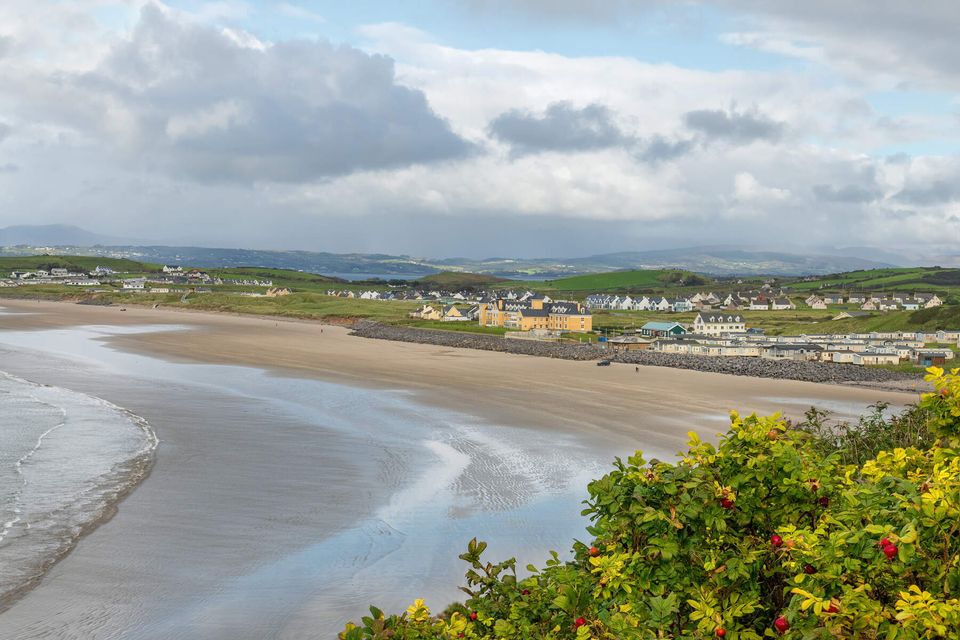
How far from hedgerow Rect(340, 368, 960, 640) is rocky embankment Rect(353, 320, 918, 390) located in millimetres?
58943

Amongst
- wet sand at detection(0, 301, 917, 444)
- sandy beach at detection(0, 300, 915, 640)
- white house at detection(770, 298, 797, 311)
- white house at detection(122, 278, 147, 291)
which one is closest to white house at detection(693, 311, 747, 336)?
wet sand at detection(0, 301, 917, 444)

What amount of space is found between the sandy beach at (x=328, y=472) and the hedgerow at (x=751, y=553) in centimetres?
962

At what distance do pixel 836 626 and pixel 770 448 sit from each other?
1744mm

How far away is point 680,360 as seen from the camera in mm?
72688

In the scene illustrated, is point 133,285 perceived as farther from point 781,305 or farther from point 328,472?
point 328,472

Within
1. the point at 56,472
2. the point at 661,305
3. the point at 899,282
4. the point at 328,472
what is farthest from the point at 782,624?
the point at 899,282

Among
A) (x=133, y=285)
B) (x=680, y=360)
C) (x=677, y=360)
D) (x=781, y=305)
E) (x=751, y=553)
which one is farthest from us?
(x=133, y=285)

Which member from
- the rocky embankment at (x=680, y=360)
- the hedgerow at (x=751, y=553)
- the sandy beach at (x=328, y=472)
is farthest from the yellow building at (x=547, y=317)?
the hedgerow at (x=751, y=553)

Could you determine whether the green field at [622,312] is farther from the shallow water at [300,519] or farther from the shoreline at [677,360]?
the shallow water at [300,519]

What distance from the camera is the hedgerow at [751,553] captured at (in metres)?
4.31

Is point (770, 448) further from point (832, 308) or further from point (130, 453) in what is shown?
point (832, 308)

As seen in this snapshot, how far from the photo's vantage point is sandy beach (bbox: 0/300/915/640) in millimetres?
15500

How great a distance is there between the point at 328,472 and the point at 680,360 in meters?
52.4

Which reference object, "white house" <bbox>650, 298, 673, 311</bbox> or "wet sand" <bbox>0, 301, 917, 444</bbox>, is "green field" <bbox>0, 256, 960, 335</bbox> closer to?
"white house" <bbox>650, 298, 673, 311</bbox>
